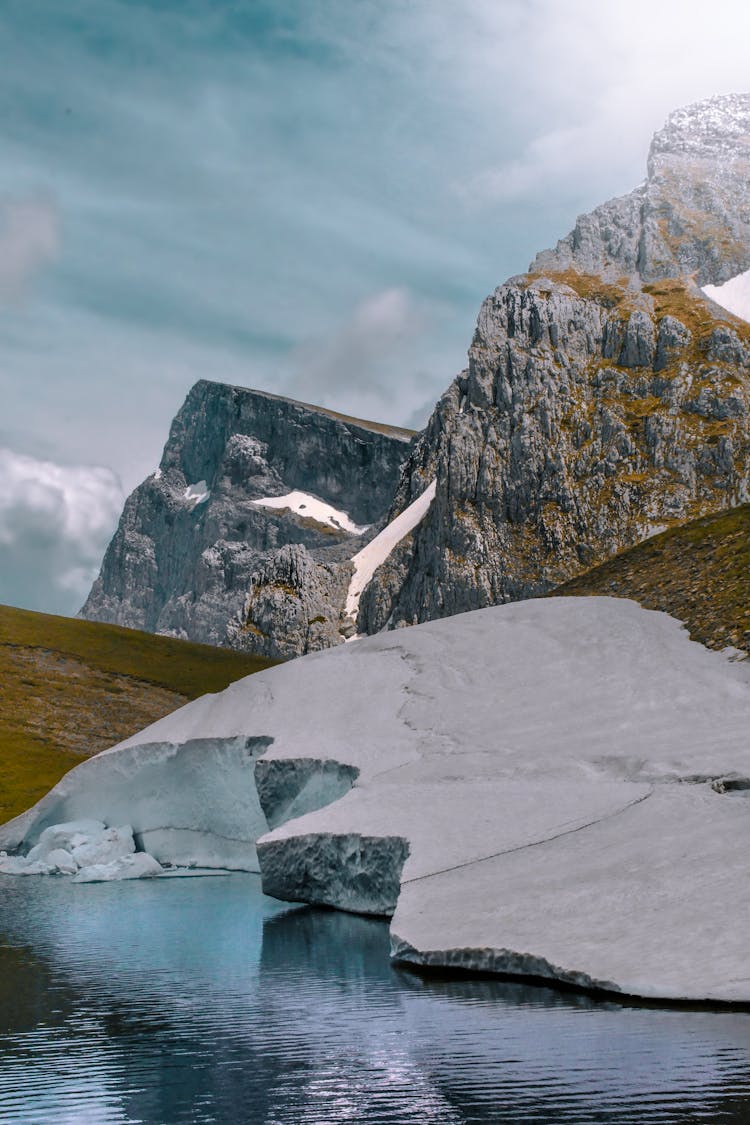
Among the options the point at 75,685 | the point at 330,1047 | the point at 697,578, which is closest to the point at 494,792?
the point at 330,1047

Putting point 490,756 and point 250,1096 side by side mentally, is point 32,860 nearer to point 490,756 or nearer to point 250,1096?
point 490,756

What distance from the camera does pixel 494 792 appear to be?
30.0 metres

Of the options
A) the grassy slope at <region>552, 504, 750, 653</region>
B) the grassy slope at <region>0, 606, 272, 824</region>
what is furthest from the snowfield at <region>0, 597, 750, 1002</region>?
the grassy slope at <region>0, 606, 272, 824</region>

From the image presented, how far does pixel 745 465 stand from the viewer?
19962 centimetres

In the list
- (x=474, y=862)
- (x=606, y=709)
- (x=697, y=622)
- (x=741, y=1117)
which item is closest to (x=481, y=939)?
(x=474, y=862)

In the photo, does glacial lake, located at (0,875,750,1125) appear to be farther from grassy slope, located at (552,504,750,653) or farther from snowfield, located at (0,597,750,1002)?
grassy slope, located at (552,504,750,653)

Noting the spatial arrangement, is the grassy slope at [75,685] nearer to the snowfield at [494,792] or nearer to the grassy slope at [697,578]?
the snowfield at [494,792]

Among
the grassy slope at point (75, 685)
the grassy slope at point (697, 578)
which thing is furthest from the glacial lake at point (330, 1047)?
the grassy slope at point (75, 685)

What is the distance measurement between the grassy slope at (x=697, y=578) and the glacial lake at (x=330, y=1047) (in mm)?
24293

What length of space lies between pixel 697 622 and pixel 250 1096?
35717 millimetres

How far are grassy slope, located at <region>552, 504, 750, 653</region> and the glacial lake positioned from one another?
2429 centimetres

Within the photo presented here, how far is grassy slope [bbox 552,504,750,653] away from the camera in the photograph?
44281mm

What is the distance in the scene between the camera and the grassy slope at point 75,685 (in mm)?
93062

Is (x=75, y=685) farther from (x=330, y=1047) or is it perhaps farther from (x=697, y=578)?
(x=330, y=1047)
